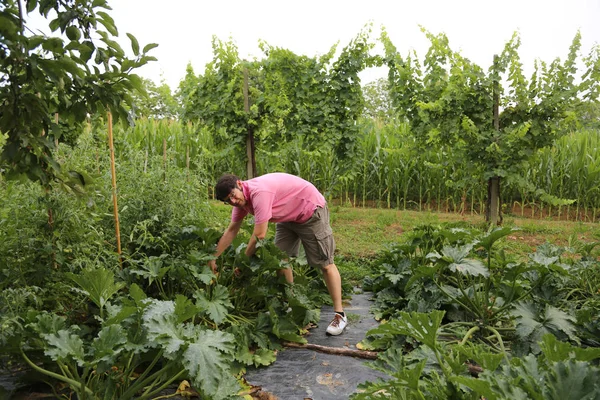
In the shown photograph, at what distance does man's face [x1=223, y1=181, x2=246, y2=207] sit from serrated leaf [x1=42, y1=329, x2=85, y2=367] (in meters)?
1.39

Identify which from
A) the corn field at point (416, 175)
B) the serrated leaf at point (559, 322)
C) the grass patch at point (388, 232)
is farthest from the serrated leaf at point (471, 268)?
the corn field at point (416, 175)

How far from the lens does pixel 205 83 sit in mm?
7531

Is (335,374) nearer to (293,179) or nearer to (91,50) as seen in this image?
(293,179)

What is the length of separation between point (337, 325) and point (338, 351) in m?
0.46

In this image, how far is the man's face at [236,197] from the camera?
11.3 ft

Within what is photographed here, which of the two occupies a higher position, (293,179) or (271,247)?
(293,179)

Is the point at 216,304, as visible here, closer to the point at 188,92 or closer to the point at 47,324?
the point at 47,324

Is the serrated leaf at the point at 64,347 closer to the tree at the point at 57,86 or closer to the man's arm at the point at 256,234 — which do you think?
the tree at the point at 57,86

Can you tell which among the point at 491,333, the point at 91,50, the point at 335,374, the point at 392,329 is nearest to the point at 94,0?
the point at 91,50

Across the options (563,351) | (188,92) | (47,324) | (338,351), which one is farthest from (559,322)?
(188,92)

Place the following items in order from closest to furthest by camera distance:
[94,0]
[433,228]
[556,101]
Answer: [94,0], [433,228], [556,101]

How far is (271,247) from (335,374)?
42.0 inches

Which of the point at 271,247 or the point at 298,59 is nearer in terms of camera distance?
the point at 271,247

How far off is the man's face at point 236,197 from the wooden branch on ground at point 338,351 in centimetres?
110
